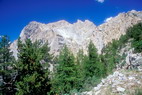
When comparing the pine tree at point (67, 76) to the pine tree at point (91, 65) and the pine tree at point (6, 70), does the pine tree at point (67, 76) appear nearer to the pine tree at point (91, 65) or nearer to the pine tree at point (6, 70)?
the pine tree at point (91, 65)

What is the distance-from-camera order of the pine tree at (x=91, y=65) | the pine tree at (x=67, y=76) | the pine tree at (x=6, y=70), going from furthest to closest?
the pine tree at (x=91, y=65) → the pine tree at (x=67, y=76) → the pine tree at (x=6, y=70)

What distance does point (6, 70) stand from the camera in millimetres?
17562

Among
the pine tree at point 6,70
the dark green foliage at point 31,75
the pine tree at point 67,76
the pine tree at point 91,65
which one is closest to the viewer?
the dark green foliage at point 31,75

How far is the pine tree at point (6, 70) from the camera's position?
16.6 m

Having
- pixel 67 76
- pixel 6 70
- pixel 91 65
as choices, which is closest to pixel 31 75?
pixel 6 70

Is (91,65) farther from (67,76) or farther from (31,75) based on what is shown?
(31,75)

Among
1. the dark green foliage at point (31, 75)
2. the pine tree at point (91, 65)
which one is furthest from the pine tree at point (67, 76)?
the dark green foliage at point (31, 75)

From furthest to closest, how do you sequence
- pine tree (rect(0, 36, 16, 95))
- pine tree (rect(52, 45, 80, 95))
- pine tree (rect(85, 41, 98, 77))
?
pine tree (rect(85, 41, 98, 77)) < pine tree (rect(52, 45, 80, 95)) < pine tree (rect(0, 36, 16, 95))

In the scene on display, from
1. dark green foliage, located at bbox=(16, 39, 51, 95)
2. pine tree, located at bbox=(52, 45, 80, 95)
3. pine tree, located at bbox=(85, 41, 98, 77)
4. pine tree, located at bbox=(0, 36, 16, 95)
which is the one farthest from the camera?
pine tree, located at bbox=(85, 41, 98, 77)

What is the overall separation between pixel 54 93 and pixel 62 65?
7815 mm

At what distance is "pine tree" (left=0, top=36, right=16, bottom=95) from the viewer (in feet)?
54.5

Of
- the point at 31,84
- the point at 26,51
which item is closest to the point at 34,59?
the point at 26,51

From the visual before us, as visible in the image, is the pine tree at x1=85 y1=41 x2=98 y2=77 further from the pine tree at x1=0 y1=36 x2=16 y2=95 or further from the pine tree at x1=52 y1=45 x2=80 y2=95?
the pine tree at x1=0 y1=36 x2=16 y2=95

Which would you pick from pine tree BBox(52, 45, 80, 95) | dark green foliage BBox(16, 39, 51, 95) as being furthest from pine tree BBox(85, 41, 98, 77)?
dark green foliage BBox(16, 39, 51, 95)
